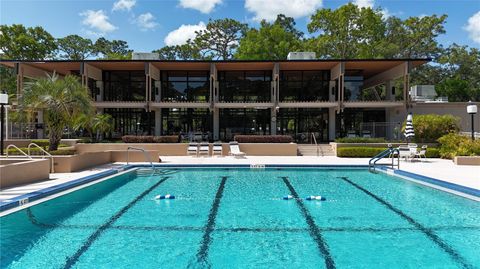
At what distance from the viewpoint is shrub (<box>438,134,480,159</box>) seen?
17.2m

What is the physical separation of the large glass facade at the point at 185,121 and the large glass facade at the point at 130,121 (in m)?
1.06

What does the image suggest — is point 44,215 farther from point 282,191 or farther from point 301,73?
point 301,73

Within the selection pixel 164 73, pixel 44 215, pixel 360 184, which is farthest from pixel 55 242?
pixel 164 73

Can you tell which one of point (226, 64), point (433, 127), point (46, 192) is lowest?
point (46, 192)

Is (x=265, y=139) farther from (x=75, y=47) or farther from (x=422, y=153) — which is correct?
(x=75, y=47)

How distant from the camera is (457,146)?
18531 millimetres

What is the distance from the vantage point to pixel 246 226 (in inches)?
281

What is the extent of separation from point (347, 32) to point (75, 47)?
3534cm

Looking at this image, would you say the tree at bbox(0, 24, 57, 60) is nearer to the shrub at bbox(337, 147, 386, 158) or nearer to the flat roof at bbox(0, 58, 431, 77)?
the flat roof at bbox(0, 58, 431, 77)

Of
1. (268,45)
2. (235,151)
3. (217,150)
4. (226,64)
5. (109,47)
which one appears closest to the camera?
(235,151)

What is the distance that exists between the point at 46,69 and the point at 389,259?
1144 inches

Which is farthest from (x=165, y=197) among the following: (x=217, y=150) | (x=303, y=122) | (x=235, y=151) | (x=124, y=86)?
(x=124, y=86)

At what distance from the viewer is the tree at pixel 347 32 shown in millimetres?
41250

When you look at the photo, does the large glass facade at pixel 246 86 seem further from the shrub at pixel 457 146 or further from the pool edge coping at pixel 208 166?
the pool edge coping at pixel 208 166
